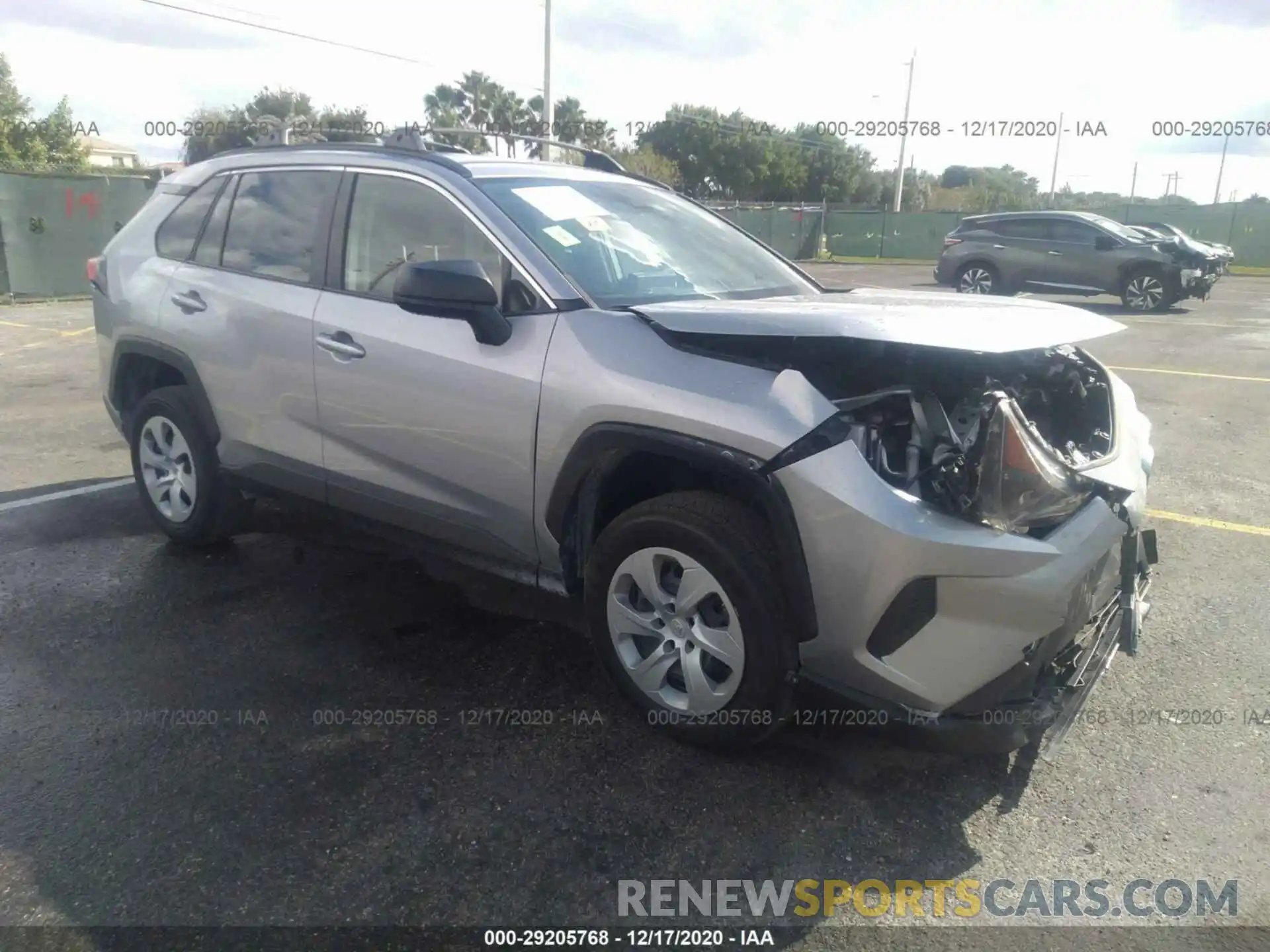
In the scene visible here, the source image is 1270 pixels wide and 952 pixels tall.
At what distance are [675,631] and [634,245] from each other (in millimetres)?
1555

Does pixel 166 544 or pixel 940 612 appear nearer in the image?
pixel 940 612

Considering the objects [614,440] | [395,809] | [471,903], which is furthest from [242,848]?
[614,440]

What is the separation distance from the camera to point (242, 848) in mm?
2615

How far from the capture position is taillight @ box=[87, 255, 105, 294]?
4914 mm

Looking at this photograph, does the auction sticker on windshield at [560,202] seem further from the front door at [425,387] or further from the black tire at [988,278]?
the black tire at [988,278]

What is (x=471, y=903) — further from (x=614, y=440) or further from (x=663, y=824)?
(x=614, y=440)

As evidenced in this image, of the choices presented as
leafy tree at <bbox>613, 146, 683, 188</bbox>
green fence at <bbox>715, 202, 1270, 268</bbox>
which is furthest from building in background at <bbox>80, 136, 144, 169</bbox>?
green fence at <bbox>715, 202, 1270, 268</bbox>

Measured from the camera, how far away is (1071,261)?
16.7 metres

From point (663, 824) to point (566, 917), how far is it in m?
0.43

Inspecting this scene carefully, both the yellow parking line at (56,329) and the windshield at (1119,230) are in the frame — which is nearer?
the yellow parking line at (56,329)

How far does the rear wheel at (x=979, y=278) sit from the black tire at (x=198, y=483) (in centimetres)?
1526

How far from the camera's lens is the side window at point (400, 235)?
11.6 feet

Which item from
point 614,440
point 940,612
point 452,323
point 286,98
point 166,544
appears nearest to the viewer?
point 940,612

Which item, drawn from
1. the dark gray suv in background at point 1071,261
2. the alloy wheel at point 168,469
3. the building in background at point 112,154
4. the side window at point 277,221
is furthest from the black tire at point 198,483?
the building in background at point 112,154
